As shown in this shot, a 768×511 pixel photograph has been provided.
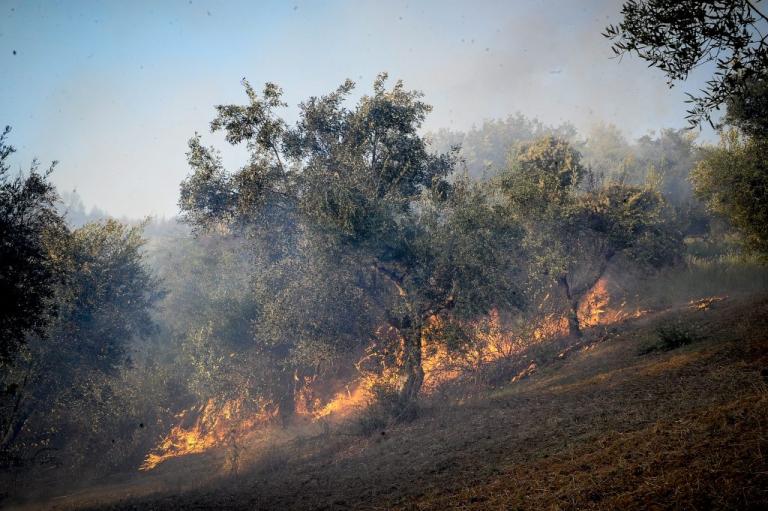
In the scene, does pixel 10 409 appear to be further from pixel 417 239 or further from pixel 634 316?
pixel 634 316

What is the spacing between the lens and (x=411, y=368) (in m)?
18.3

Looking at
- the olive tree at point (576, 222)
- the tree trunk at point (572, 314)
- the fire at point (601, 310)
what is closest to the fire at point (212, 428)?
the tree trunk at point (572, 314)

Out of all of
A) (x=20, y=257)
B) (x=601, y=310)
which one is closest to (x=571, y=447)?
(x=20, y=257)

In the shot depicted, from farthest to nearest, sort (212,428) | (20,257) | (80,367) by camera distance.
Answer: (212,428) < (80,367) < (20,257)

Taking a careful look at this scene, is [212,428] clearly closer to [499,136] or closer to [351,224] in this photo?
[351,224]

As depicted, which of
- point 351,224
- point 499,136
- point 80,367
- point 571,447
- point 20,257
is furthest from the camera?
point 499,136

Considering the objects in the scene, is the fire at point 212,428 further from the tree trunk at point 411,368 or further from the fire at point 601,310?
the fire at point 601,310

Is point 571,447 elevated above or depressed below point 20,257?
below

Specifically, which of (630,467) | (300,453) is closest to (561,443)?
(630,467)

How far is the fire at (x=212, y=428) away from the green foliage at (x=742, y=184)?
31528 mm

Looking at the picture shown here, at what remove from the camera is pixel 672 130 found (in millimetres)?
66000

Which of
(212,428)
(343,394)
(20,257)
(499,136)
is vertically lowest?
(343,394)

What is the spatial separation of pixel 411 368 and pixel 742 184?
20.3 m

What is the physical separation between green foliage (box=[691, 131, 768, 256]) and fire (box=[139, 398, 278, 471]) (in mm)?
31528
